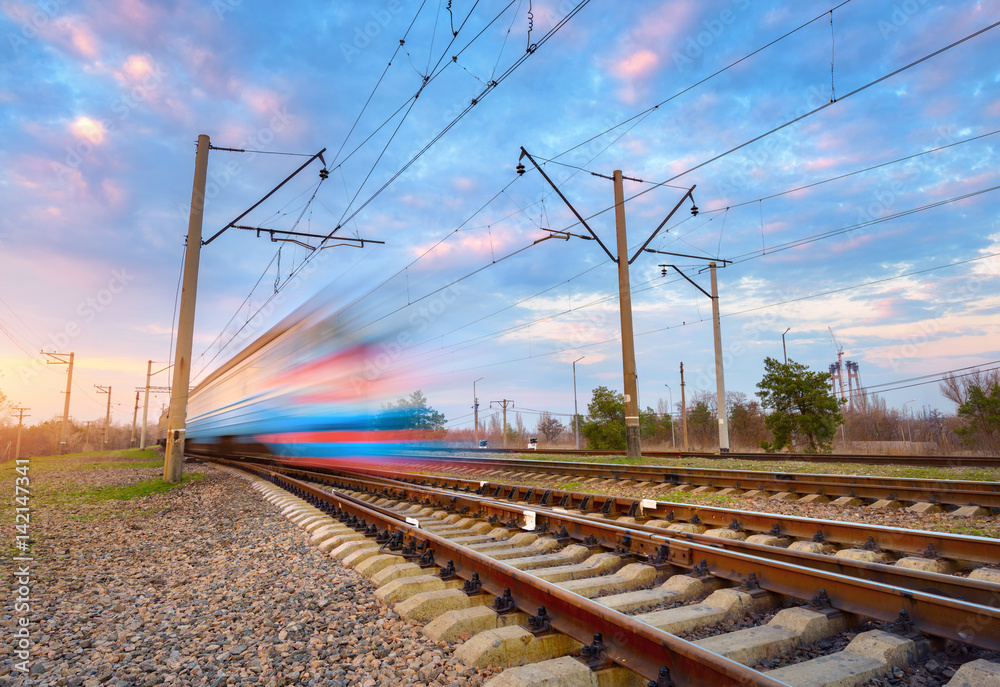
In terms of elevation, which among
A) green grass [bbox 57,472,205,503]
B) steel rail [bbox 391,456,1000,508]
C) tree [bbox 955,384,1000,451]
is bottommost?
green grass [bbox 57,472,205,503]

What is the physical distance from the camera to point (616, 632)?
10.1 ft

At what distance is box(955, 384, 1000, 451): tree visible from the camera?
80.7ft

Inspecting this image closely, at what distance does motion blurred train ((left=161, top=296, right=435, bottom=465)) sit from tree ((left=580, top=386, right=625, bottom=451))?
748 inches

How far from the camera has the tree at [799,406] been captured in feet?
75.2

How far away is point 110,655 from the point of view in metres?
3.66

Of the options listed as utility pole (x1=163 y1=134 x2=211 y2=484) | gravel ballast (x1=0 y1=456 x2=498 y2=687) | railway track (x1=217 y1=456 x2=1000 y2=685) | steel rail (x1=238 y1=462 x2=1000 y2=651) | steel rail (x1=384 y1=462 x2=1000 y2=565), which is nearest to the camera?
railway track (x1=217 y1=456 x2=1000 y2=685)

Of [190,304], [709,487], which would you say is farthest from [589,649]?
[190,304]

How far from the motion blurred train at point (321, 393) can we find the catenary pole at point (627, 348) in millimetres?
5854

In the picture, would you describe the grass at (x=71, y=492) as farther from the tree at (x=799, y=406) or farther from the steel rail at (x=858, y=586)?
the tree at (x=799, y=406)

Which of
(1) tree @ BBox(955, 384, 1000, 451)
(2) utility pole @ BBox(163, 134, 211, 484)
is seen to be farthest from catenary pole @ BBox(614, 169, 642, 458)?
(1) tree @ BBox(955, 384, 1000, 451)

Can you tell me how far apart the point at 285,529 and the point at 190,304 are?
1024cm

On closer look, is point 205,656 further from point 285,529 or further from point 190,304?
point 190,304

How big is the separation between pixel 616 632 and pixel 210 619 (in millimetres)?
3087

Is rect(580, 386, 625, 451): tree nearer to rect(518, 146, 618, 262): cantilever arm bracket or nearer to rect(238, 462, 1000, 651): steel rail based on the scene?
rect(518, 146, 618, 262): cantilever arm bracket
